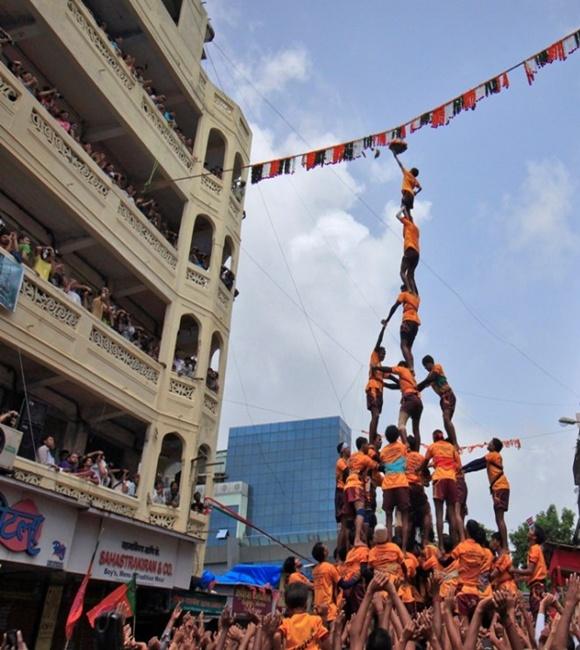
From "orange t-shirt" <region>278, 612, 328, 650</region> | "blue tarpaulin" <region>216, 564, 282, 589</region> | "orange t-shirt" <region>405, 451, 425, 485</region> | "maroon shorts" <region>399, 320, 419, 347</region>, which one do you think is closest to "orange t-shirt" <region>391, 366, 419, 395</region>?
"maroon shorts" <region>399, 320, 419, 347</region>

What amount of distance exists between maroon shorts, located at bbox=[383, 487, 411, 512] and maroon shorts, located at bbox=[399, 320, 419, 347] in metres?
3.62

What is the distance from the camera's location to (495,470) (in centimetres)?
1104

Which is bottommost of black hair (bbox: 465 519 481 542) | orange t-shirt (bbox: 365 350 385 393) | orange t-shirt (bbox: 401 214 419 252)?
black hair (bbox: 465 519 481 542)

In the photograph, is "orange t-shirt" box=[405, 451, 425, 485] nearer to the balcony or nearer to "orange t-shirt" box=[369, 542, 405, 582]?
"orange t-shirt" box=[369, 542, 405, 582]

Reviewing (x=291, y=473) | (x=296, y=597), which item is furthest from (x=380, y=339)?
(x=291, y=473)

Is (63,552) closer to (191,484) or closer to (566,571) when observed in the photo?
(191,484)

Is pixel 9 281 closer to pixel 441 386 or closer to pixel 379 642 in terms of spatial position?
pixel 441 386

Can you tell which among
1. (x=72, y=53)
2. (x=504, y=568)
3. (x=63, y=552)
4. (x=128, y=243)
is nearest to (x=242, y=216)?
(x=128, y=243)

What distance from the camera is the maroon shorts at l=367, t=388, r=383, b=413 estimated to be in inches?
510

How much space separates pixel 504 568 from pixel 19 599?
9.44m

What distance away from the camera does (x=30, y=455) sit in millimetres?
13883

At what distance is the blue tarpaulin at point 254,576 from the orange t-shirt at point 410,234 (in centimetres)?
1091

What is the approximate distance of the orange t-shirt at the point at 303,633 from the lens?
182 inches

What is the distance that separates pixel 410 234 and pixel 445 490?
5.95 metres
